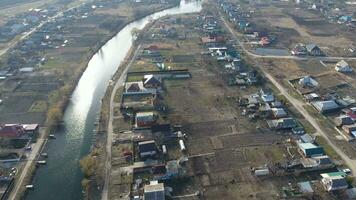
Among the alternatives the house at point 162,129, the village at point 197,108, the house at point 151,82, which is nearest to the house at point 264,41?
the village at point 197,108

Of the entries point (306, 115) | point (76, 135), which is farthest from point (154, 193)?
point (306, 115)

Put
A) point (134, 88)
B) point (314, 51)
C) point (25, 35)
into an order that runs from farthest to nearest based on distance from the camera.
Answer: point (25, 35)
point (314, 51)
point (134, 88)

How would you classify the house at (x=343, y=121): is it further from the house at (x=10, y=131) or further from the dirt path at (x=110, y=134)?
the house at (x=10, y=131)

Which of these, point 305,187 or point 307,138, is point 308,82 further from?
point 305,187

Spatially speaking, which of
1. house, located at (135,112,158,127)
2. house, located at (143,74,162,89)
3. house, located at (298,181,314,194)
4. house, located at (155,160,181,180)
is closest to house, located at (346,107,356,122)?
house, located at (298,181,314,194)

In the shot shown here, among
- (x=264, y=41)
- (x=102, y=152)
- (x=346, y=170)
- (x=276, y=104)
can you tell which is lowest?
(x=346, y=170)

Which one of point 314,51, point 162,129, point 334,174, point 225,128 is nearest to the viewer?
point 334,174

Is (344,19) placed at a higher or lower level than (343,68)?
higher

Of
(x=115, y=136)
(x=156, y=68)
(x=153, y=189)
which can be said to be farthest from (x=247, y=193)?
(x=156, y=68)

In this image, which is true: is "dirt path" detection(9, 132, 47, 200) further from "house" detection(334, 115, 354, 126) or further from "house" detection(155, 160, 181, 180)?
"house" detection(334, 115, 354, 126)
